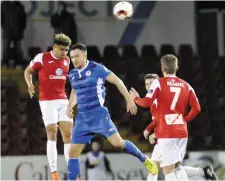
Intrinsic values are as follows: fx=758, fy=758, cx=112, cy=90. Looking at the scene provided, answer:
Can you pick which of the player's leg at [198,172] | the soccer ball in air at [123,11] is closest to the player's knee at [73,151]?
the player's leg at [198,172]

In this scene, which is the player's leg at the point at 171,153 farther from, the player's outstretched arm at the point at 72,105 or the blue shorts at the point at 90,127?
the player's outstretched arm at the point at 72,105

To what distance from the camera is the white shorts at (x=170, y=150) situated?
7.73 metres

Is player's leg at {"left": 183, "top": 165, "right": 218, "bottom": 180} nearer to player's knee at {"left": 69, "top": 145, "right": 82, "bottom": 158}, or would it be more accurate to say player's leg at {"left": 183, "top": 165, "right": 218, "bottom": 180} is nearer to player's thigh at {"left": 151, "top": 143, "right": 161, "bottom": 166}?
player's thigh at {"left": 151, "top": 143, "right": 161, "bottom": 166}

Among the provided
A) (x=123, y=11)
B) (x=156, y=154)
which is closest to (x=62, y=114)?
(x=156, y=154)

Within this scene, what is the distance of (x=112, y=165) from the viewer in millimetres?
12297

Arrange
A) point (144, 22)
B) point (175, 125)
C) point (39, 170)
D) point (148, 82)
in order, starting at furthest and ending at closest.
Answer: point (144, 22) → point (39, 170) → point (148, 82) → point (175, 125)

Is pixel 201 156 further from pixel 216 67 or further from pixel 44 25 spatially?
pixel 44 25

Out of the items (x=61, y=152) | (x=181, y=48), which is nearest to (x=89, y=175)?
(x=61, y=152)

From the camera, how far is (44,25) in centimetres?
1553

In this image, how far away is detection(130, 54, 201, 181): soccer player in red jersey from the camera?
765 centimetres

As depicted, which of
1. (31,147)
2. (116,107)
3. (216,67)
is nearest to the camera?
(31,147)

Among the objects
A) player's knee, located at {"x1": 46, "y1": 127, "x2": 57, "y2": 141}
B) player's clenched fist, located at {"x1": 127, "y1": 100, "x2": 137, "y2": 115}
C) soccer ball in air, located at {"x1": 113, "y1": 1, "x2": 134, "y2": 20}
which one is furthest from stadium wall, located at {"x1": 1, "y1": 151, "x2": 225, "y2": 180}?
player's clenched fist, located at {"x1": 127, "y1": 100, "x2": 137, "y2": 115}

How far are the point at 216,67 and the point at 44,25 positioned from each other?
11.9 feet

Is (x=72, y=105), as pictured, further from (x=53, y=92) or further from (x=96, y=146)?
(x=96, y=146)
